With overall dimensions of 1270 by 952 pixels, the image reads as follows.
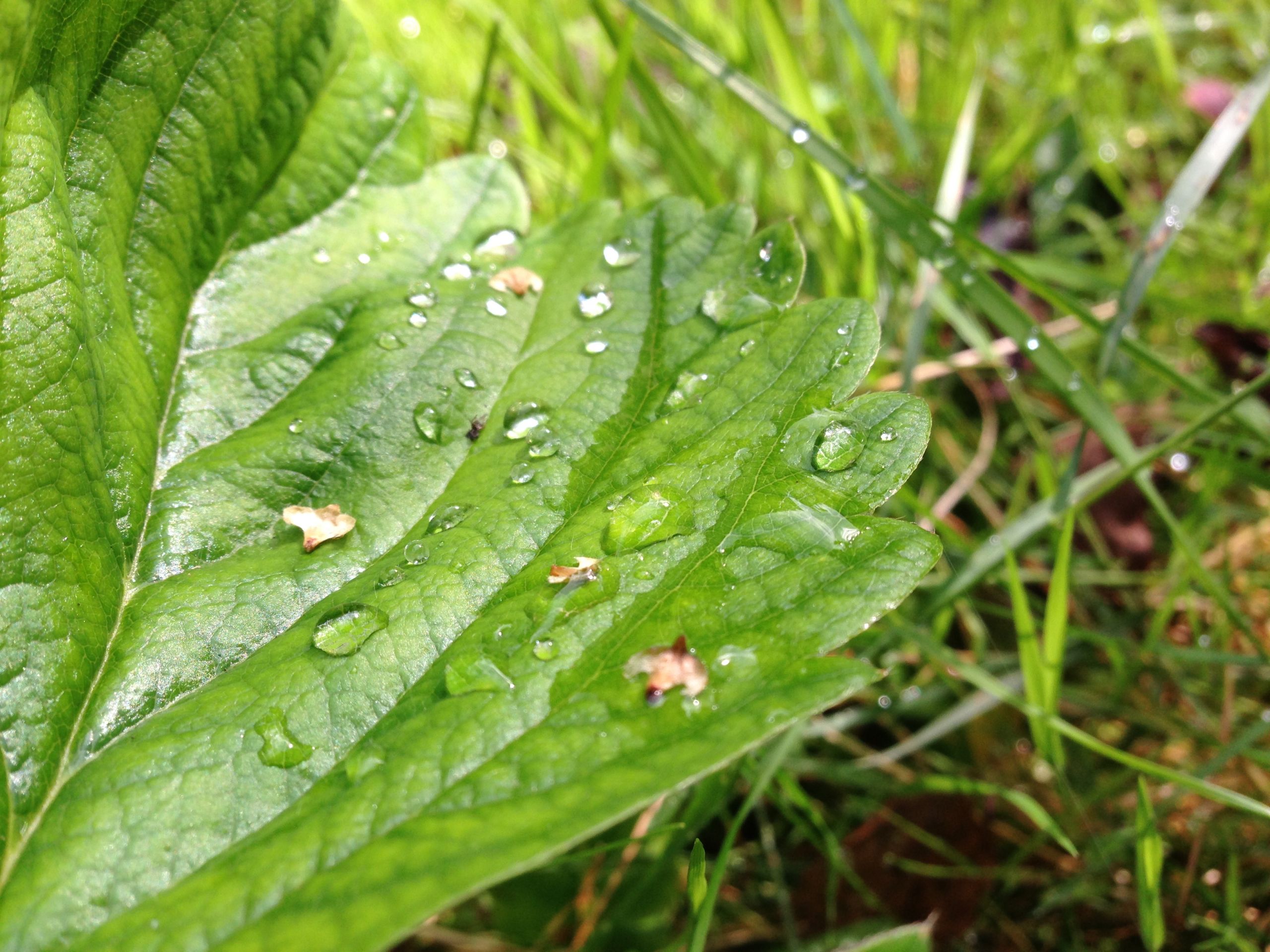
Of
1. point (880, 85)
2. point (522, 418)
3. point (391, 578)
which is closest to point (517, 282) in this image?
point (522, 418)

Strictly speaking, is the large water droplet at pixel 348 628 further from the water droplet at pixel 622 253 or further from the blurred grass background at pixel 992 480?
the water droplet at pixel 622 253

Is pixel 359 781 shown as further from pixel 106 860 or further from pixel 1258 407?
pixel 1258 407

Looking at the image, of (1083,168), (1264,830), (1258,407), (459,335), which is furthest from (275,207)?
(1083,168)

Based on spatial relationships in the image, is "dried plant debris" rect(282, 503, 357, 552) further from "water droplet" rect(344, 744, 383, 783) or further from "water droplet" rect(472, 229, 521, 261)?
"water droplet" rect(472, 229, 521, 261)

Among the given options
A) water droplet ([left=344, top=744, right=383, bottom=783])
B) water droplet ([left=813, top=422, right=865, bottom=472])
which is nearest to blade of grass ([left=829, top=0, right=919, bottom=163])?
water droplet ([left=813, top=422, right=865, bottom=472])

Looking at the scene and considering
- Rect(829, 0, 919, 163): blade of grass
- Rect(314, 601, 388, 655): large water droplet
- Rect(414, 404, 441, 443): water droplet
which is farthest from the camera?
Rect(829, 0, 919, 163): blade of grass

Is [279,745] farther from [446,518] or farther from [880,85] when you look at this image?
[880,85]
